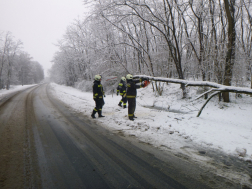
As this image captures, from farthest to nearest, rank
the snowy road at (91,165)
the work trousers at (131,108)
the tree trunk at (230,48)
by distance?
the tree trunk at (230,48)
the work trousers at (131,108)
the snowy road at (91,165)

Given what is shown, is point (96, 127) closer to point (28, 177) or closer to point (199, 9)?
point (28, 177)

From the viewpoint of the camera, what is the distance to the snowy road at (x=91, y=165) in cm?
222

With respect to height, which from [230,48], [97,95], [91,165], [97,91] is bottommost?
[91,165]

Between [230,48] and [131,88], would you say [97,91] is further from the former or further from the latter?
[230,48]

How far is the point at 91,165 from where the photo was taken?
2705 mm

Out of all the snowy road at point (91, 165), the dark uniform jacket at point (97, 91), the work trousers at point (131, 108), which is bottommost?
the snowy road at point (91, 165)

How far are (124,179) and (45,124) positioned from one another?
448 centimetres

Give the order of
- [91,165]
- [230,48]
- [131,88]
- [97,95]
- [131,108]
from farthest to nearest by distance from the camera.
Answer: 1. [230,48]
2. [97,95]
3. [131,88]
4. [131,108]
5. [91,165]

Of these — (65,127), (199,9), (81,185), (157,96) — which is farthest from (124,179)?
→ (199,9)

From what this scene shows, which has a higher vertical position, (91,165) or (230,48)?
(230,48)

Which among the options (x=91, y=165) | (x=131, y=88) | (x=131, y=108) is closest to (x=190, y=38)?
(x=131, y=88)

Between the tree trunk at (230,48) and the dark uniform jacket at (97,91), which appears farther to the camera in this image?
the tree trunk at (230,48)

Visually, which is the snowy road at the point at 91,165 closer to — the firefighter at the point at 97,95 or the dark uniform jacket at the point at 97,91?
the firefighter at the point at 97,95

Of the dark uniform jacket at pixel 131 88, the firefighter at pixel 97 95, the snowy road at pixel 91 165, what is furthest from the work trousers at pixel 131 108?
the snowy road at pixel 91 165
